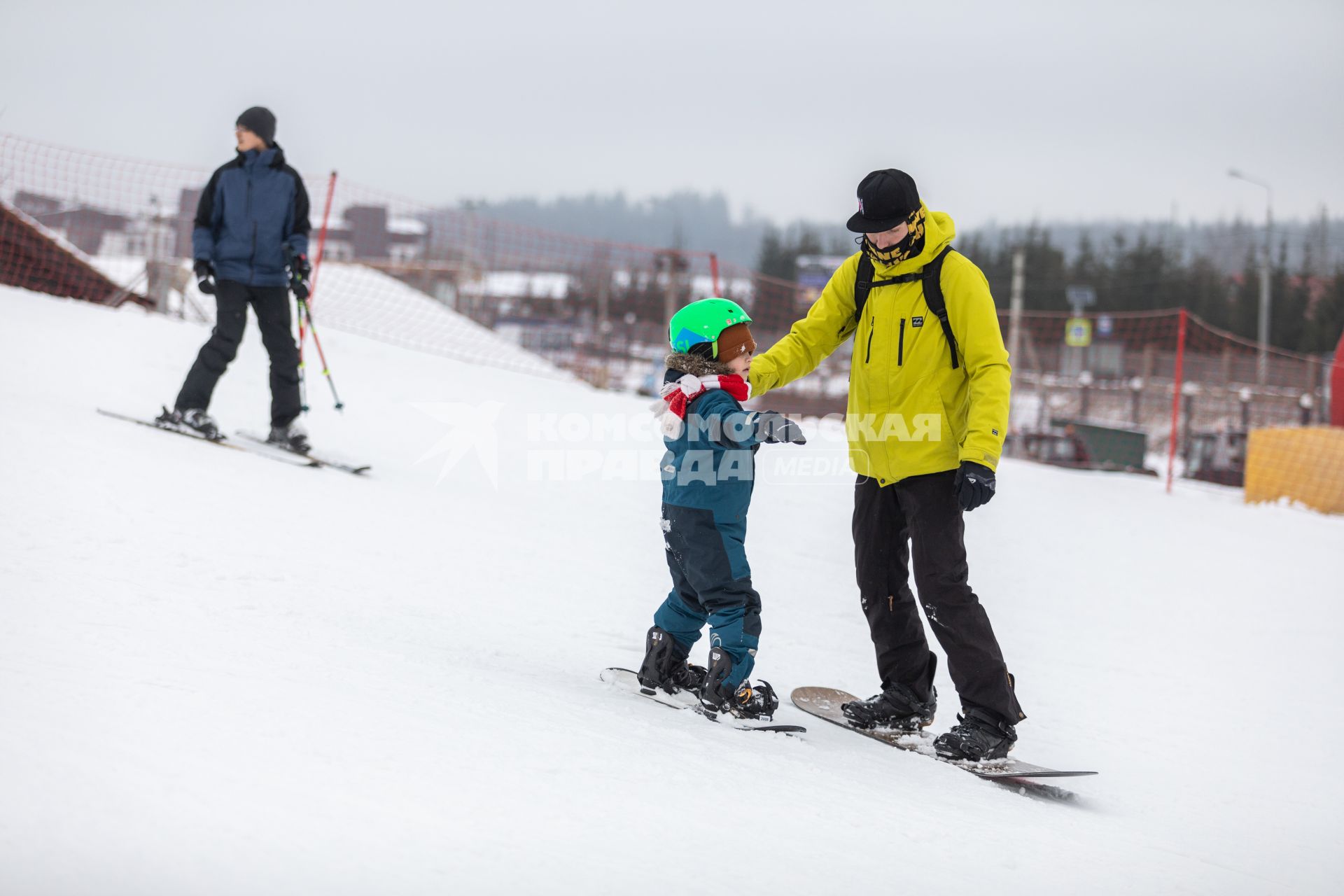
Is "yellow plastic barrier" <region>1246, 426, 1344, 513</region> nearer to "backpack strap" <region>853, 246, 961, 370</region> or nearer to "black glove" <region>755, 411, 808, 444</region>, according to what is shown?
"backpack strap" <region>853, 246, 961, 370</region>

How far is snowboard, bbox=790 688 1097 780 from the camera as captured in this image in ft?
9.87

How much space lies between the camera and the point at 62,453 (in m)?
4.90

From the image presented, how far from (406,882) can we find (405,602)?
2.21 m

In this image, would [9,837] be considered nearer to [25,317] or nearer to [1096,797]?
[1096,797]

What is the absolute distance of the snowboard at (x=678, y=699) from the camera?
301 centimetres

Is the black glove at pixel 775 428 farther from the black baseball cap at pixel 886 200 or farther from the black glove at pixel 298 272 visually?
the black glove at pixel 298 272

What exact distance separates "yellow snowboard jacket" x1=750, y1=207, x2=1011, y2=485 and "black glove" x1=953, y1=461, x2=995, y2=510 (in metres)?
0.03

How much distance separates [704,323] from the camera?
3.09 m

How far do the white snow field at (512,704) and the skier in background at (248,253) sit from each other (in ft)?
1.46

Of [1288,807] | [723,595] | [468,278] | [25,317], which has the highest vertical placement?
[468,278]

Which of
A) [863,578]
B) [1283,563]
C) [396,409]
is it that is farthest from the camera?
[396,409]

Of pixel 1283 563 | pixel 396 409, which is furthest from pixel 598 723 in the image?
pixel 1283 563

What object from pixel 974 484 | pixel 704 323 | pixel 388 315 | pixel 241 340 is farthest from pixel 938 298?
pixel 388 315

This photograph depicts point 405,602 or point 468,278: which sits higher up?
point 468,278
